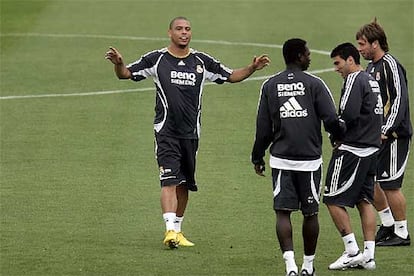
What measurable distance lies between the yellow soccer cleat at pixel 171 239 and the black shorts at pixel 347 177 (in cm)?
178

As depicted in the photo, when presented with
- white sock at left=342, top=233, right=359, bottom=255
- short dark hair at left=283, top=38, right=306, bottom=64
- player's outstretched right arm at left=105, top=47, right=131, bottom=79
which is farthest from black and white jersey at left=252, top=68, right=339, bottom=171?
player's outstretched right arm at left=105, top=47, right=131, bottom=79

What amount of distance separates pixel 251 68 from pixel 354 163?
1.86 metres

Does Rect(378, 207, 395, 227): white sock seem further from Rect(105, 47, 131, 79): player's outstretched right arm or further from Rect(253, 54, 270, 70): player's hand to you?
Rect(105, 47, 131, 79): player's outstretched right arm

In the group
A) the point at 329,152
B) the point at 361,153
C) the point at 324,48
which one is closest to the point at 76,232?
the point at 361,153

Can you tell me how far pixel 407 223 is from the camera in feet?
→ 52.7

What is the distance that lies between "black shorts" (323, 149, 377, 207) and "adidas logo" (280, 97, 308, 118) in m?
0.98

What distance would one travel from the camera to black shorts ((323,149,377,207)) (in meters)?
13.7

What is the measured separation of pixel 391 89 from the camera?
582 inches

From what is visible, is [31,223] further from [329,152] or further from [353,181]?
[329,152]

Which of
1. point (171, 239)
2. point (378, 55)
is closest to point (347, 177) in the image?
point (378, 55)

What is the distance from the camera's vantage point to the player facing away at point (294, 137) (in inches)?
512

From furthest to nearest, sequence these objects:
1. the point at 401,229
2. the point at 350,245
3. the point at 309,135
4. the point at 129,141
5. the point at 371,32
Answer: the point at 129,141
the point at 401,229
the point at 371,32
the point at 350,245
the point at 309,135

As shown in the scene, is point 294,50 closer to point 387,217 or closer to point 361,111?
point 361,111

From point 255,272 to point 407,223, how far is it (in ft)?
10.2
